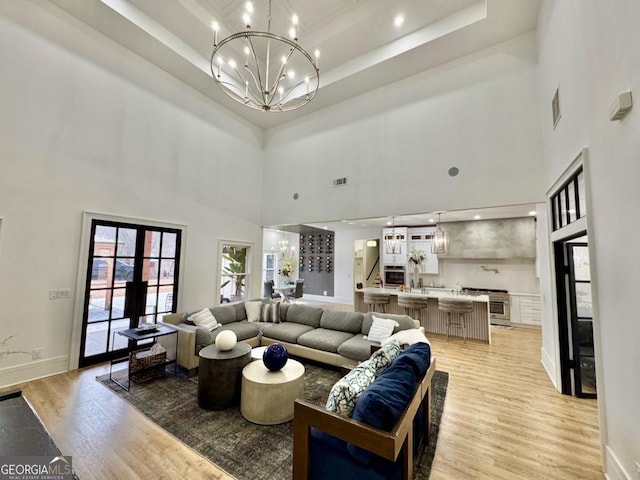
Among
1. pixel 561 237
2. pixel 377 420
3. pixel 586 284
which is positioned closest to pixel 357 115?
pixel 561 237

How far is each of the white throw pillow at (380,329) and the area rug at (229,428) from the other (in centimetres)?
87

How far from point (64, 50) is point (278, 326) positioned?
5.63m

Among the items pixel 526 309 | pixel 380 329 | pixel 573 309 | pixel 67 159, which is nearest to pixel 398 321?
pixel 380 329

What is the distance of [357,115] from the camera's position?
6.35 meters

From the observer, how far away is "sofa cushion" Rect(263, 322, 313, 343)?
4.55 metres

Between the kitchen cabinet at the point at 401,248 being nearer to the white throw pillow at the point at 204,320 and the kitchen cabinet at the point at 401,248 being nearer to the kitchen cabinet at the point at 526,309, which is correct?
the kitchen cabinet at the point at 526,309

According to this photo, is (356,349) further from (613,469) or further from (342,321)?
(613,469)

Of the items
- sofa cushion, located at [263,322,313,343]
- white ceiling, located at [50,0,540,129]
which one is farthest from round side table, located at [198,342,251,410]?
white ceiling, located at [50,0,540,129]

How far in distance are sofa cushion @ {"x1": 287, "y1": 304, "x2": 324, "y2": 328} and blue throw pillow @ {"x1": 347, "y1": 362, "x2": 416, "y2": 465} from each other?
10.8 feet

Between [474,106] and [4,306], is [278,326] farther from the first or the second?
[474,106]

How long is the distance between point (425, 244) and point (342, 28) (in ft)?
18.6

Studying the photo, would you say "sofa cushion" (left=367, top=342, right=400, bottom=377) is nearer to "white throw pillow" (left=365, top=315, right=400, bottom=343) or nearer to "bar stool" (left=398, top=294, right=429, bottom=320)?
"white throw pillow" (left=365, top=315, right=400, bottom=343)

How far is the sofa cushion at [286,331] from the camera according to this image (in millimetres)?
4552

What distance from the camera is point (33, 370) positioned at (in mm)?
3713
